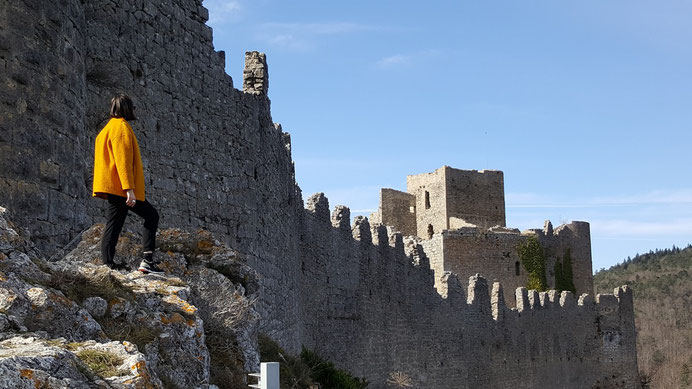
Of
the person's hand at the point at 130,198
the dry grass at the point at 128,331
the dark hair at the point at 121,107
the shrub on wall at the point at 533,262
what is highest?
the shrub on wall at the point at 533,262

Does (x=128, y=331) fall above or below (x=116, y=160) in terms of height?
below

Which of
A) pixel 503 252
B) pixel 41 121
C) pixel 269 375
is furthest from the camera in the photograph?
pixel 503 252

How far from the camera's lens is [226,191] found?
11.4 metres

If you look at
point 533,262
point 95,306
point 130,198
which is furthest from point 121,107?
point 533,262

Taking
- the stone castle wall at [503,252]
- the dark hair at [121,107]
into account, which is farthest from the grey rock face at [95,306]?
the stone castle wall at [503,252]

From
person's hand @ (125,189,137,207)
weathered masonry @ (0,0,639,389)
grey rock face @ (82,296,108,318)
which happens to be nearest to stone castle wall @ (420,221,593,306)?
weathered masonry @ (0,0,639,389)

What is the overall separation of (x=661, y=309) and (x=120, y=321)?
212 ft

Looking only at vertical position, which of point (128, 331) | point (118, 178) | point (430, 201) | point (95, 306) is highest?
point (430, 201)

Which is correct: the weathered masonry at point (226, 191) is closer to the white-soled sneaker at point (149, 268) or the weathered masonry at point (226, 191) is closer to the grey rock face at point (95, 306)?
the white-soled sneaker at point (149, 268)

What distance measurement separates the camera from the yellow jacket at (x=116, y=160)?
5.95 meters

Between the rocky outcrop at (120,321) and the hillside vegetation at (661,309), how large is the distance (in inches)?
1470

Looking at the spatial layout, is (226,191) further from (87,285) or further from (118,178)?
(87,285)

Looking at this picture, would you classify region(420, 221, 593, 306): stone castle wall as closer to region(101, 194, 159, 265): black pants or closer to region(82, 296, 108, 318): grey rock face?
region(101, 194, 159, 265): black pants

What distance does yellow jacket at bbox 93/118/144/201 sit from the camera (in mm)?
5945
